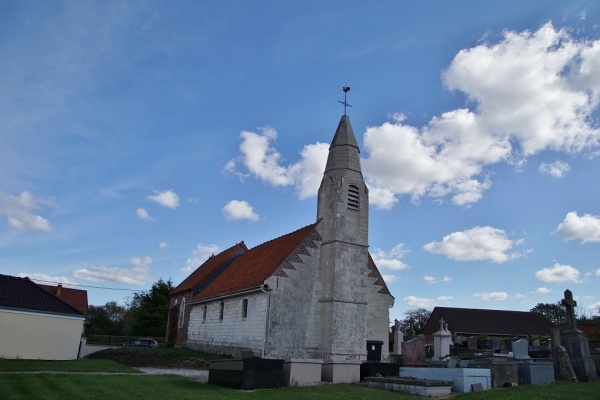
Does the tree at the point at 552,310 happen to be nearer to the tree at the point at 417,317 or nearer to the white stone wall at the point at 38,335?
the tree at the point at 417,317

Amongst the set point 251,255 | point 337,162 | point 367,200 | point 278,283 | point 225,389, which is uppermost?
point 337,162

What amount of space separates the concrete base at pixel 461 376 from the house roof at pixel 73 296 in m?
47.5

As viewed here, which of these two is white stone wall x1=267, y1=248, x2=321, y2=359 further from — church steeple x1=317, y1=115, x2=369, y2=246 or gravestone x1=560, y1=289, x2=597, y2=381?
gravestone x1=560, y1=289, x2=597, y2=381

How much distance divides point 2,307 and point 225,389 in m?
12.8

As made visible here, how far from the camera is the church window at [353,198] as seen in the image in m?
22.5

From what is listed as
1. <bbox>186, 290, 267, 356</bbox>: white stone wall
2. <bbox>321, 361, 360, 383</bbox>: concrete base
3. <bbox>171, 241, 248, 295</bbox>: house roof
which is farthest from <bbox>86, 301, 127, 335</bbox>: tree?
<bbox>321, 361, 360, 383</bbox>: concrete base

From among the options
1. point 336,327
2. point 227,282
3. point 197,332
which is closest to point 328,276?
point 336,327

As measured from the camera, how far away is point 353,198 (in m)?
22.7

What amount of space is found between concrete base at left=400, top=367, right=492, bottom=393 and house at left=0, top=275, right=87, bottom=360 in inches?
646

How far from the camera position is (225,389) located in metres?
12.5

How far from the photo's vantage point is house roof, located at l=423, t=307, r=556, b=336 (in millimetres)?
50156

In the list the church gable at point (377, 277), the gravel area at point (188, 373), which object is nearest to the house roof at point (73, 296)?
the gravel area at point (188, 373)

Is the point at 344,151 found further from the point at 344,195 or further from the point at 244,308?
the point at 244,308

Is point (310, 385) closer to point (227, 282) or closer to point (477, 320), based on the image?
point (227, 282)
